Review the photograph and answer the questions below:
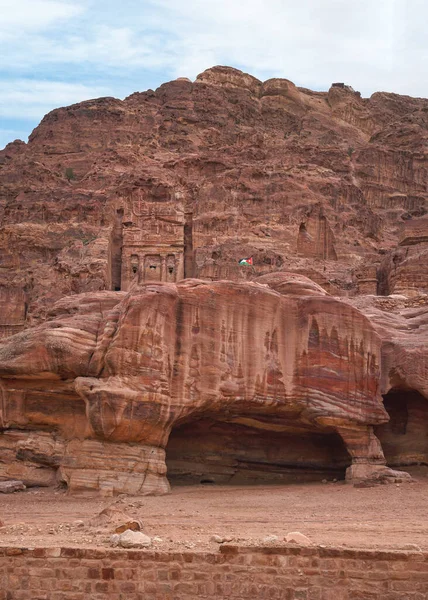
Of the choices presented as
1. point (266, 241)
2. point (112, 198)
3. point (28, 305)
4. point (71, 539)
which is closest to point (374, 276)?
point (266, 241)

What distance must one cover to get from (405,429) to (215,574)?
1477 cm

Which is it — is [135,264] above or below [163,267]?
above

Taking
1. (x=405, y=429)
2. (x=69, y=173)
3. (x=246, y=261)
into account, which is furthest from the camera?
(x=69, y=173)

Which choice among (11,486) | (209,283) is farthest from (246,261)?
(11,486)

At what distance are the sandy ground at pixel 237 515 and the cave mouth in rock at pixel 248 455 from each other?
62.4 inches

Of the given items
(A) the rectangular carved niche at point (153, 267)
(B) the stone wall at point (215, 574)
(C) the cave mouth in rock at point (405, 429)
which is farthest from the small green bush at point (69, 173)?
(B) the stone wall at point (215, 574)

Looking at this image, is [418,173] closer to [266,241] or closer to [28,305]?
[266,241]

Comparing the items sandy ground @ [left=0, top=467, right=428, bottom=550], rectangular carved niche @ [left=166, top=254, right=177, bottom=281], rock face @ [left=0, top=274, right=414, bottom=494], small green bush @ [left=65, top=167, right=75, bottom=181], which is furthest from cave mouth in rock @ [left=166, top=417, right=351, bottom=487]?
small green bush @ [left=65, top=167, right=75, bottom=181]

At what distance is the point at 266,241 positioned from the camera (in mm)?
80000

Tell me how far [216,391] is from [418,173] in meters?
101

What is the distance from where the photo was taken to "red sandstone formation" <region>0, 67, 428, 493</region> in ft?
80.2

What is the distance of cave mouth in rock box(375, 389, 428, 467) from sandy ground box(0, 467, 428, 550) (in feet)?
3.21

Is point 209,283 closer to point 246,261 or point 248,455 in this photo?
point 248,455

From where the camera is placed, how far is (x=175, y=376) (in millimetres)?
24484
